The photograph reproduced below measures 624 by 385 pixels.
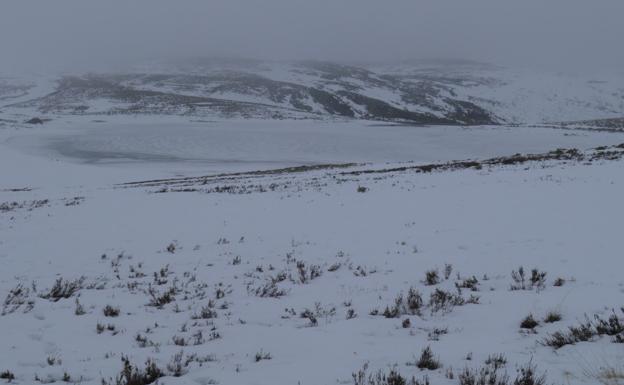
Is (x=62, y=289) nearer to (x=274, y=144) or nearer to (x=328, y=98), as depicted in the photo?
(x=274, y=144)

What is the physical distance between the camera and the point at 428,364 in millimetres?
4543

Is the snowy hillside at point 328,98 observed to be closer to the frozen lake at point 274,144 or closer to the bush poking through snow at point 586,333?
the frozen lake at point 274,144

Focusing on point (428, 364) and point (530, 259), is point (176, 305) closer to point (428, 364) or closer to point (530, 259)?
point (428, 364)

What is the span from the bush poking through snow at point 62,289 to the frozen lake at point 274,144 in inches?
1439

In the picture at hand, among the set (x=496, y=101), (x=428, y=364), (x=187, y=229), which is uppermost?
(x=496, y=101)

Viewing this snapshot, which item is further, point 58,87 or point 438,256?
point 58,87

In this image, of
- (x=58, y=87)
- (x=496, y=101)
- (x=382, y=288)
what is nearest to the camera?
(x=382, y=288)

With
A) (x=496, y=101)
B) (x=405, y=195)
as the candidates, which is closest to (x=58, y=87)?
(x=496, y=101)

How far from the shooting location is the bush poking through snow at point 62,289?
24.8 feet

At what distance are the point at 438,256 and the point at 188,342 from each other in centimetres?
556

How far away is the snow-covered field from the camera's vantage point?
191 inches

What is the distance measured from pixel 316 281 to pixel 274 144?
56735 millimetres

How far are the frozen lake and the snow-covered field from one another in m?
30.7

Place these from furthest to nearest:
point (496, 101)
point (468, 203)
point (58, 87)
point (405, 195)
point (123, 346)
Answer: point (58, 87) < point (496, 101) < point (405, 195) < point (468, 203) < point (123, 346)
